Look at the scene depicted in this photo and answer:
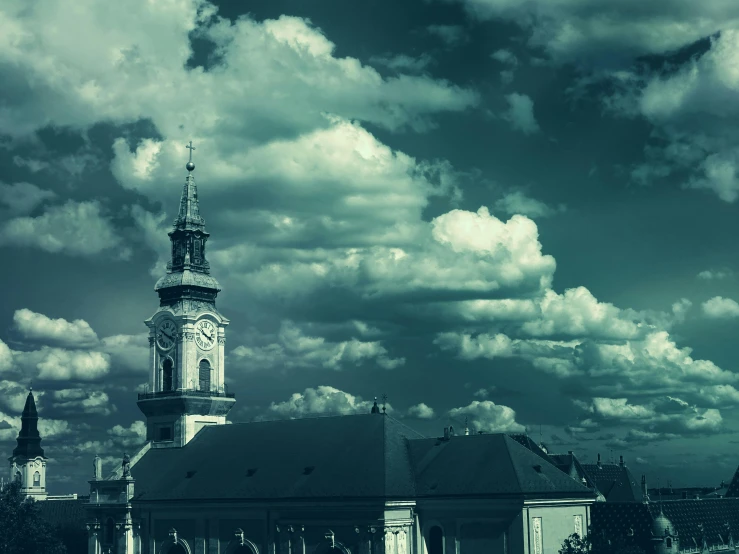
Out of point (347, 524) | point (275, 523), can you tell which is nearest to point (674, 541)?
point (347, 524)

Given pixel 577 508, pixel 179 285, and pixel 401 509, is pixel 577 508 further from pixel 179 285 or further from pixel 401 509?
pixel 179 285

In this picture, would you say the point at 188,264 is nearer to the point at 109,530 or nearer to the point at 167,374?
the point at 167,374

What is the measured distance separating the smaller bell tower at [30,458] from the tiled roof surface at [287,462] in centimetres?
7123

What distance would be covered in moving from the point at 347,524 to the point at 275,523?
7706 millimetres

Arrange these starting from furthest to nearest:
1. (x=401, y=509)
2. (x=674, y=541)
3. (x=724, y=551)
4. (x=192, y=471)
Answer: (x=724, y=551), (x=192, y=471), (x=674, y=541), (x=401, y=509)

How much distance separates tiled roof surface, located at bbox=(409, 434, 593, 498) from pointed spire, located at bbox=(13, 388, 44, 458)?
100 m

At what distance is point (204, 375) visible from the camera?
109 meters

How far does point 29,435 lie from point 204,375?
76522mm

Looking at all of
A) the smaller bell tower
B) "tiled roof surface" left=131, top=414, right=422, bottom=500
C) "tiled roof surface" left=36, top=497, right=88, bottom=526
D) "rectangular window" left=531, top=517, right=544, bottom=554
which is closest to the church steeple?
"tiled roof surface" left=131, top=414, right=422, bottom=500

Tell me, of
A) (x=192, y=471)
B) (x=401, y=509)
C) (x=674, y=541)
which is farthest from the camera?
(x=192, y=471)

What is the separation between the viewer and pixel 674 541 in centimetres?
9038

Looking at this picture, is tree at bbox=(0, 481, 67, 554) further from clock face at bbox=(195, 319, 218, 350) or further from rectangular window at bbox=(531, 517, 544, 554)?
rectangular window at bbox=(531, 517, 544, 554)

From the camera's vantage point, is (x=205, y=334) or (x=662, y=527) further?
(x=205, y=334)

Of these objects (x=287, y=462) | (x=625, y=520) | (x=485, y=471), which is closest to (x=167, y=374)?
(x=287, y=462)
